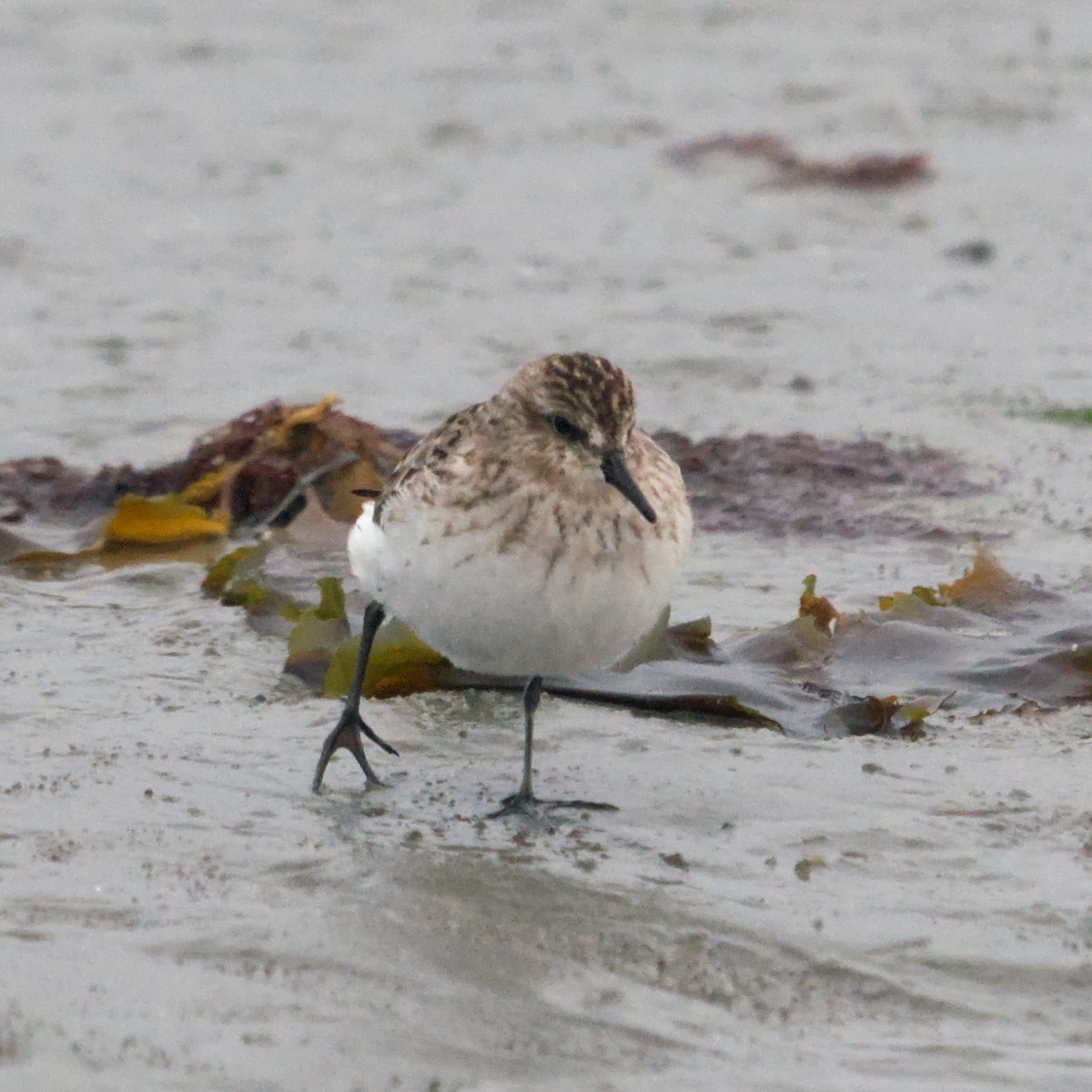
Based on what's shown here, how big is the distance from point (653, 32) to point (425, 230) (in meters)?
5.49

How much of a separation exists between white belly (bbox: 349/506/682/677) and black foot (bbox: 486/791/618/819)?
1.06ft

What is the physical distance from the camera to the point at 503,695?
609 centimetres

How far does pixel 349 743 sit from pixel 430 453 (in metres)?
0.80

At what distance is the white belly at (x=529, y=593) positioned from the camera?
4.89 metres

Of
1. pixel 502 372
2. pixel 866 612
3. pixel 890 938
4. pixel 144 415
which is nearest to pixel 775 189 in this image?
pixel 502 372

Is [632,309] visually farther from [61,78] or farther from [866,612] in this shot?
[61,78]

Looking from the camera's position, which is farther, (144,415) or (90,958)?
(144,415)

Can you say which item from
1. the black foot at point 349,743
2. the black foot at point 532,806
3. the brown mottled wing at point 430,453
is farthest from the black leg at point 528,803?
the brown mottled wing at point 430,453

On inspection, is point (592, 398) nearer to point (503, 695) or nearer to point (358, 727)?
point (358, 727)

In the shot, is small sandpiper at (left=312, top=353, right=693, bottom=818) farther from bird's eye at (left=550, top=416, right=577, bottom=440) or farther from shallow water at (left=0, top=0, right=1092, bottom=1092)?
shallow water at (left=0, top=0, right=1092, bottom=1092)

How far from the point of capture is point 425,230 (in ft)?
39.9

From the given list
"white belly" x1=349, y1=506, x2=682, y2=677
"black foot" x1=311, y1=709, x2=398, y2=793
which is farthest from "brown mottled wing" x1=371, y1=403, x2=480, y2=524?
"black foot" x1=311, y1=709, x2=398, y2=793

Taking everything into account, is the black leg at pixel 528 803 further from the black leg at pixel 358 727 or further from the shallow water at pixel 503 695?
the black leg at pixel 358 727

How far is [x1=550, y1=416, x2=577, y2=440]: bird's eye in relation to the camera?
5.11 m
